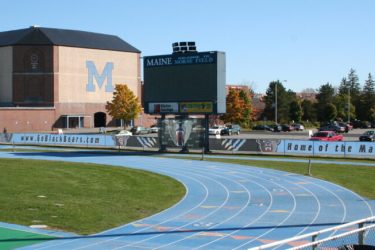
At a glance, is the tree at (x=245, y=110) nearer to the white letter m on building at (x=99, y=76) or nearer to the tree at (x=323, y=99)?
the tree at (x=323, y=99)

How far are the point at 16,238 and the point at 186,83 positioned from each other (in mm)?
29786

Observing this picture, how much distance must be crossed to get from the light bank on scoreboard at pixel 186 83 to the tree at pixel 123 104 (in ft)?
142

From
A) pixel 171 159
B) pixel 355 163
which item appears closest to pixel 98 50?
pixel 171 159

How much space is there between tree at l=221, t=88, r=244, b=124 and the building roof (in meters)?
21.1

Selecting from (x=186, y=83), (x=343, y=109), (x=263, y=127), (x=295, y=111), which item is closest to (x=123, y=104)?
(x=263, y=127)

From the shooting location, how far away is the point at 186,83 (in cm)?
4503

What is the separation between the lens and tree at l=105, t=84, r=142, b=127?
9050 cm

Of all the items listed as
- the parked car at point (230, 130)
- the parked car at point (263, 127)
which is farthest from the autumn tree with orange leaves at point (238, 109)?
the parked car at point (230, 130)

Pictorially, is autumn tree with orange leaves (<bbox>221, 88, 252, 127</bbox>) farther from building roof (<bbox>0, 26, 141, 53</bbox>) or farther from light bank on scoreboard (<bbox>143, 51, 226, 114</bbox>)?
light bank on scoreboard (<bbox>143, 51, 226, 114</bbox>)

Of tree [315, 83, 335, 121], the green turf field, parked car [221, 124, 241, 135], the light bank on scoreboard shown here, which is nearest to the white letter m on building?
parked car [221, 124, 241, 135]

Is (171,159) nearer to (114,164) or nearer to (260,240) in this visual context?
(114,164)

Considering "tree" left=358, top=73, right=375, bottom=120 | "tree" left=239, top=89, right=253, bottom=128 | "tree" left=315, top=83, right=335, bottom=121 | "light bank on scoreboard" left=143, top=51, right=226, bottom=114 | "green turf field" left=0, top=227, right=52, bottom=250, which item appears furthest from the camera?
"tree" left=358, top=73, right=375, bottom=120

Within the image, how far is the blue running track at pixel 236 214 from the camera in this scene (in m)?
16.0

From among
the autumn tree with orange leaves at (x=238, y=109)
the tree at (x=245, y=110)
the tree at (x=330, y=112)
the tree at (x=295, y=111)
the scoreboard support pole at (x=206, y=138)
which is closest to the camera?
the scoreboard support pole at (x=206, y=138)
